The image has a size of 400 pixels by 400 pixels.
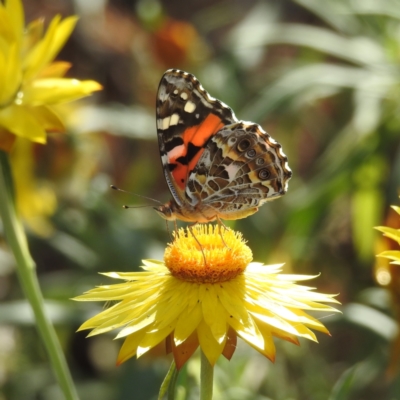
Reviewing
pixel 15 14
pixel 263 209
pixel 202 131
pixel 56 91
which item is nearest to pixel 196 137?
pixel 202 131

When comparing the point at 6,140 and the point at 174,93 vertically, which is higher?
the point at 174,93

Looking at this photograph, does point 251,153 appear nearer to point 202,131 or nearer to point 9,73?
point 202,131

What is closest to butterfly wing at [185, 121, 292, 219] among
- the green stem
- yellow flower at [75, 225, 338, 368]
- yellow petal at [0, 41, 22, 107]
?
yellow flower at [75, 225, 338, 368]

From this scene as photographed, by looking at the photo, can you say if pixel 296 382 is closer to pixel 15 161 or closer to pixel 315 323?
pixel 15 161

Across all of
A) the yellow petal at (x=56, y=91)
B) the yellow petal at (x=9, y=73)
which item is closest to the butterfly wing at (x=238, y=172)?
the yellow petal at (x=56, y=91)

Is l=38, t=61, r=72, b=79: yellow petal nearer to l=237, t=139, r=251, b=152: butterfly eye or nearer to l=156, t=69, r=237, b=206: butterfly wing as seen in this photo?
l=156, t=69, r=237, b=206: butterfly wing

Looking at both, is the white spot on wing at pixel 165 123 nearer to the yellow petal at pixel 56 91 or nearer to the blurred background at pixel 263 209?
the yellow petal at pixel 56 91
